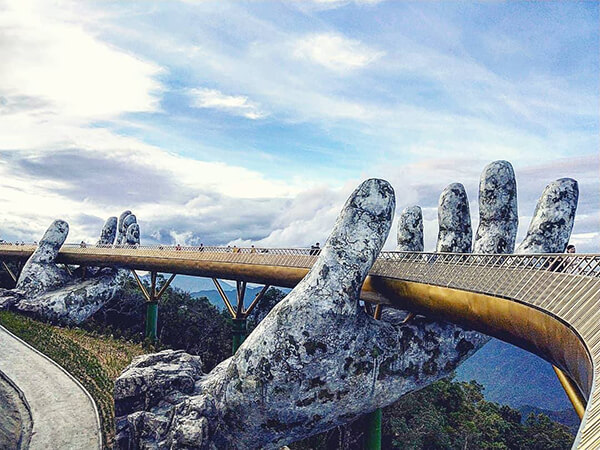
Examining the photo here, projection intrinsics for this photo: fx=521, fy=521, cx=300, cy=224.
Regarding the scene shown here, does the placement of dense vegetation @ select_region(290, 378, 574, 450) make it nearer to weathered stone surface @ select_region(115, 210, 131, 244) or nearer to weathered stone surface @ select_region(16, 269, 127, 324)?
weathered stone surface @ select_region(16, 269, 127, 324)

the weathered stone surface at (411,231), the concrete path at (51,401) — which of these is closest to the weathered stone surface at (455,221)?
the weathered stone surface at (411,231)

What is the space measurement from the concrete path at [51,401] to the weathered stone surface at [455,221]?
57.1 feet

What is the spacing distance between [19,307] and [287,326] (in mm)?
29082

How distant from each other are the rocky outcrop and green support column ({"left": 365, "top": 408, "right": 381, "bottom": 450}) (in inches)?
1042

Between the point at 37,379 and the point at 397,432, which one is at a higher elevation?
the point at 37,379

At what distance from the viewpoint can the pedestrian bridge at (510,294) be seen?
10.1m

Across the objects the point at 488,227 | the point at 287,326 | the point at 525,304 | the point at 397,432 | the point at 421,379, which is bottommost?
the point at 397,432

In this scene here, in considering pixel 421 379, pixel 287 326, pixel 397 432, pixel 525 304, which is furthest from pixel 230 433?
pixel 397 432

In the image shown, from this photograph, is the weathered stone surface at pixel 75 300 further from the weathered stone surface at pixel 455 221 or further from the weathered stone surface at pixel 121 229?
the weathered stone surface at pixel 455 221

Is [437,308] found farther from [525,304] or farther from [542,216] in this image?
[542,216]

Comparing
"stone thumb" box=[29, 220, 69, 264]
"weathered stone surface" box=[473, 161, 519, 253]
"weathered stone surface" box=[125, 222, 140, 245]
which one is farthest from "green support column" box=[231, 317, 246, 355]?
"stone thumb" box=[29, 220, 69, 264]

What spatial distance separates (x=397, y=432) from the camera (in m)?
31.5

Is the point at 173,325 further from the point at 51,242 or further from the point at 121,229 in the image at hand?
the point at 51,242

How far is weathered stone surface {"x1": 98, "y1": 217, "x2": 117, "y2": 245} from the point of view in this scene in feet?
167
